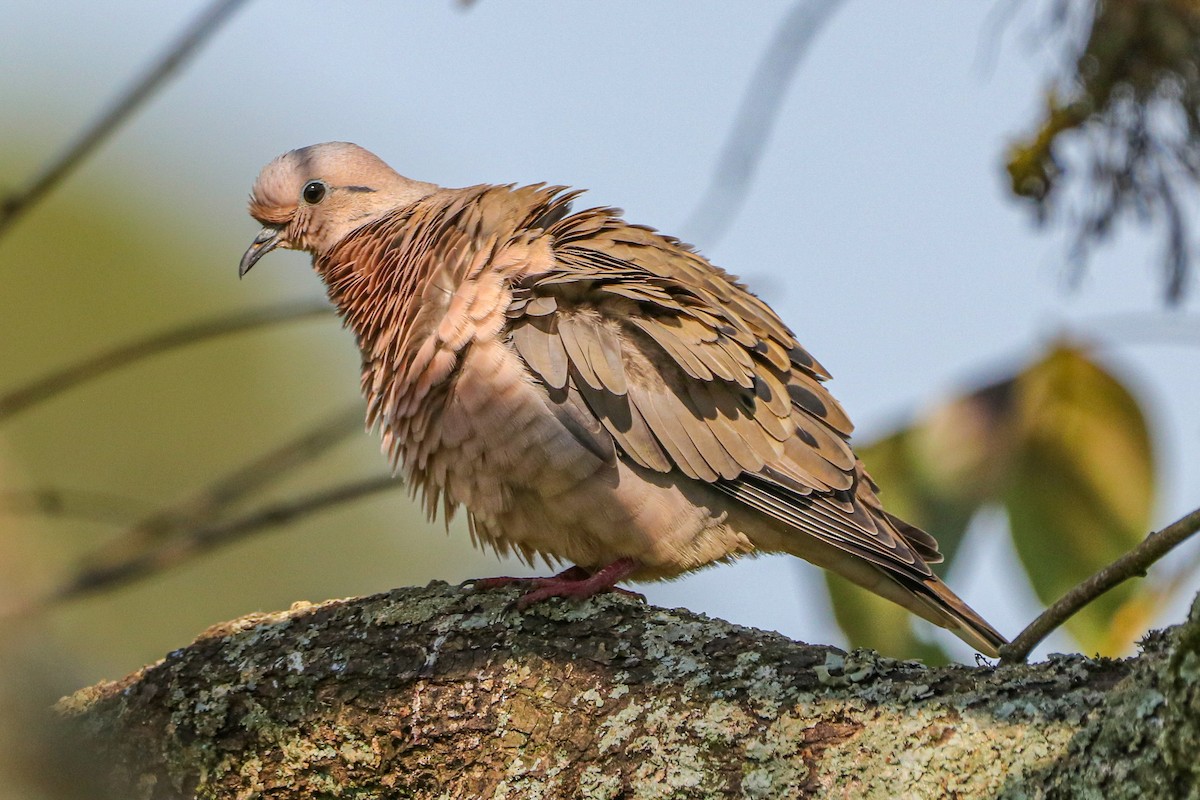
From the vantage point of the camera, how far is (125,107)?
333 cm

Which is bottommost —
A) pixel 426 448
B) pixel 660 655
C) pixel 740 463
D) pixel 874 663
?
pixel 874 663

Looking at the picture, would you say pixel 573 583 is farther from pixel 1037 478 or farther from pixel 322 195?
pixel 322 195

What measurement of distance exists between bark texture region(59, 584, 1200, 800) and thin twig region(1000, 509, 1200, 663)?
0.18 metres

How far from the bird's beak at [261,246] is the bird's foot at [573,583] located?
1.86 metres

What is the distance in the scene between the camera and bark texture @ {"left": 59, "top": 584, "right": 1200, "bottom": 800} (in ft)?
7.52

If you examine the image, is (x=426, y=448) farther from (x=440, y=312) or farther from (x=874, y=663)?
(x=874, y=663)

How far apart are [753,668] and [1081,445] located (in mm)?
1683

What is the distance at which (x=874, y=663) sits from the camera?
2686 millimetres

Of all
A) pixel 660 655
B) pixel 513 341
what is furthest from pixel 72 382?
pixel 660 655

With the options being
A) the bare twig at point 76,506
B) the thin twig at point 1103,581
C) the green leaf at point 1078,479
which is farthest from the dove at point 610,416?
the thin twig at point 1103,581

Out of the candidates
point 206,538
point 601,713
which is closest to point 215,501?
point 206,538

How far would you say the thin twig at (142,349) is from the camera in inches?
138

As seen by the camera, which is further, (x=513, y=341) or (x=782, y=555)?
(x=782, y=555)

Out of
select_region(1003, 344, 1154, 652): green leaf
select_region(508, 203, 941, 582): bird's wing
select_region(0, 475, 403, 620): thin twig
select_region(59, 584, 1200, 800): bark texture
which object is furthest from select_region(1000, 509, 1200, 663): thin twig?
select_region(0, 475, 403, 620): thin twig
